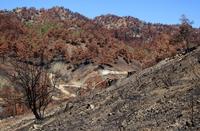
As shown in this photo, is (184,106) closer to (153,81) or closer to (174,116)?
(174,116)

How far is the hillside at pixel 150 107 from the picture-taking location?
18.2 m

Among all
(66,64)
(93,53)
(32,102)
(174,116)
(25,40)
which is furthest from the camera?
(25,40)

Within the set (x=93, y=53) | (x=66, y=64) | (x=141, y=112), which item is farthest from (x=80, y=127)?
(x=93, y=53)

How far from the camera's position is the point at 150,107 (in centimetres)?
2130

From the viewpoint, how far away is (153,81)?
27.5 metres

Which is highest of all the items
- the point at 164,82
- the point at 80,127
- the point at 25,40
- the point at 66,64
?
the point at 25,40

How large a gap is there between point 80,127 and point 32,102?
42.8 ft

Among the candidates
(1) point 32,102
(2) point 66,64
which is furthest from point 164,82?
(2) point 66,64

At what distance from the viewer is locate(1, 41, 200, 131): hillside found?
1816cm

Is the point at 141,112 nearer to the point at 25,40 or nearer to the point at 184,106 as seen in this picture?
the point at 184,106

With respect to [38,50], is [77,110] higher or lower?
lower

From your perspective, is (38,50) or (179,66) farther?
(38,50)

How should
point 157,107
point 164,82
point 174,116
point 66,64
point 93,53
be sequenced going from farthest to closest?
1. point 93,53
2. point 66,64
3. point 164,82
4. point 157,107
5. point 174,116

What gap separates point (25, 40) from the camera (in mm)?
196500
